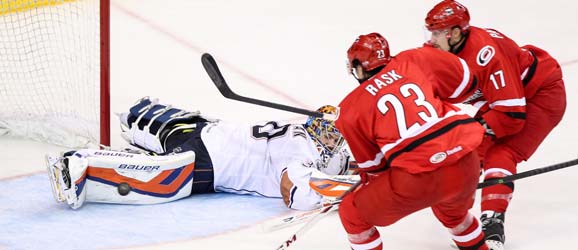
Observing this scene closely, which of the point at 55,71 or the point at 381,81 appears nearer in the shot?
the point at 381,81

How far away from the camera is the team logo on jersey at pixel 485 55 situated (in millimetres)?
4242

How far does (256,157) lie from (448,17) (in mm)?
1140

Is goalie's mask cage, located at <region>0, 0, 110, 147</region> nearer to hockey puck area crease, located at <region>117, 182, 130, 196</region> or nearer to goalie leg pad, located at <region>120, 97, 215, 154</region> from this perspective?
goalie leg pad, located at <region>120, 97, 215, 154</region>

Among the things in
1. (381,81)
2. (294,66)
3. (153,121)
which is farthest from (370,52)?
(294,66)

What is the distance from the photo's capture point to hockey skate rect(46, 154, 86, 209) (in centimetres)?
443

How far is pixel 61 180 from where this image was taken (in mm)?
4457

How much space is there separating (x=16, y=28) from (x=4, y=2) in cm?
18

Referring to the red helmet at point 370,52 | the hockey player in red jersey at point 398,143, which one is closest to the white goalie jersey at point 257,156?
the hockey player in red jersey at point 398,143

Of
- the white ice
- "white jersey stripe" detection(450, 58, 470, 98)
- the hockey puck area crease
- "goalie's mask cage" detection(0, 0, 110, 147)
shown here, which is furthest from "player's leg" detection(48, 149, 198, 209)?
"white jersey stripe" detection(450, 58, 470, 98)

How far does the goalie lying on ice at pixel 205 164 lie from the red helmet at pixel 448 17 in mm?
717

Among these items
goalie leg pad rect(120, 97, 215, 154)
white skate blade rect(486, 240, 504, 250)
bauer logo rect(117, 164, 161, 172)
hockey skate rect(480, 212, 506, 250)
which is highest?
goalie leg pad rect(120, 97, 215, 154)

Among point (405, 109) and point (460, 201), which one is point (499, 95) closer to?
point (460, 201)

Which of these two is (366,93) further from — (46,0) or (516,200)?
(46,0)

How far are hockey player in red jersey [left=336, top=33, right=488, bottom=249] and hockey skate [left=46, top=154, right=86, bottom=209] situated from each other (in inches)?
53.5
